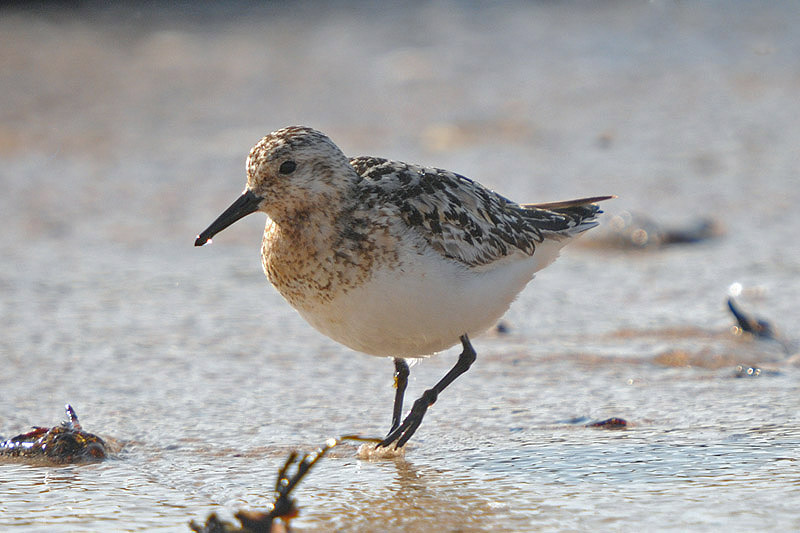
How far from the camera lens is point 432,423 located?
4.68 m

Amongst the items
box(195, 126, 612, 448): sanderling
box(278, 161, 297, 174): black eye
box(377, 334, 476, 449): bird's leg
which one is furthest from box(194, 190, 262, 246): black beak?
box(377, 334, 476, 449): bird's leg

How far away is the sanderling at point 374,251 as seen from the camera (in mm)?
4105

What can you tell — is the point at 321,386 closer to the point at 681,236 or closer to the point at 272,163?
the point at 272,163

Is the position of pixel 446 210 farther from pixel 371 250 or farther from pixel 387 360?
pixel 387 360

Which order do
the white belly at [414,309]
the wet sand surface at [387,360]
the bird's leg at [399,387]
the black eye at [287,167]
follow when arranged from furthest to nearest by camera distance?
the bird's leg at [399,387] < the black eye at [287,167] < the white belly at [414,309] < the wet sand surface at [387,360]

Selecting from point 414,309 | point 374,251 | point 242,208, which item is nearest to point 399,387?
point 414,309

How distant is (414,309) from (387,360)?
5.07 ft

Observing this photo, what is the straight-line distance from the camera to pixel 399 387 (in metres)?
4.70

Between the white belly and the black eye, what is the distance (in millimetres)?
528

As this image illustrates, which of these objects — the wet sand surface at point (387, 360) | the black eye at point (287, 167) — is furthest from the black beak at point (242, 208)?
the wet sand surface at point (387, 360)

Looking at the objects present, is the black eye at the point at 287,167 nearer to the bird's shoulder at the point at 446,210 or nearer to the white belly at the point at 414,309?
the bird's shoulder at the point at 446,210

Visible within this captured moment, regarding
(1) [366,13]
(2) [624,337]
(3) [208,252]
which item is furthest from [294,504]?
(1) [366,13]

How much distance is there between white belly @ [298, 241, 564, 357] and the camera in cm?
408

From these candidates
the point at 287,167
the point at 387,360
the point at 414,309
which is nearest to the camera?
the point at 414,309
